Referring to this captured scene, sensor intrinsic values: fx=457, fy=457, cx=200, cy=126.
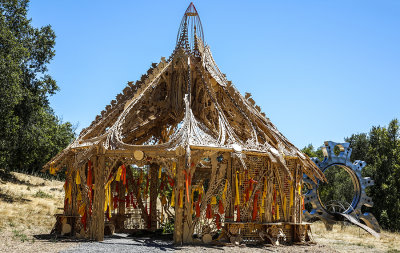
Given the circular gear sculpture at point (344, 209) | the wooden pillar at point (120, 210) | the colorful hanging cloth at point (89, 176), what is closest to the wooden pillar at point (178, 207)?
the colorful hanging cloth at point (89, 176)

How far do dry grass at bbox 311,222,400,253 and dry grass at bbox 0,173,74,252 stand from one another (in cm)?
864

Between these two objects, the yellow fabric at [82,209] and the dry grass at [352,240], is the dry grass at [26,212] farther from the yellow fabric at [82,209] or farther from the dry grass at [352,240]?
A: the dry grass at [352,240]

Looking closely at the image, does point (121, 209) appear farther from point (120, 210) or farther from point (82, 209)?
point (82, 209)

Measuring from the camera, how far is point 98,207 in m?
12.4

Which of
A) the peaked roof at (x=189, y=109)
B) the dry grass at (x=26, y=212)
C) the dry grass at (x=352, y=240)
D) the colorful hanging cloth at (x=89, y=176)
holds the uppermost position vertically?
the peaked roof at (x=189, y=109)

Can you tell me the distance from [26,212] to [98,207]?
8418 mm

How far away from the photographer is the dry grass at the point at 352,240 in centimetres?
1424

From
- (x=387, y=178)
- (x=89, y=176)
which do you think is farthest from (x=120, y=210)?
(x=387, y=178)

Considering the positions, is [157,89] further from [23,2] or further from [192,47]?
[23,2]

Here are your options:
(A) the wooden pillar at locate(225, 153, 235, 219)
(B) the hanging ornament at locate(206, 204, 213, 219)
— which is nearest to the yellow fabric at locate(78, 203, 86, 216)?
(B) the hanging ornament at locate(206, 204, 213, 219)

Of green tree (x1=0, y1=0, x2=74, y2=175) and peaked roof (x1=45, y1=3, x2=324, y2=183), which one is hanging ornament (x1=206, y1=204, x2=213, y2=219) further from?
green tree (x1=0, y1=0, x2=74, y2=175)

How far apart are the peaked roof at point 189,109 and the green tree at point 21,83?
746 centimetres

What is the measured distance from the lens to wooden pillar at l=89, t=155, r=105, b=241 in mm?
12367

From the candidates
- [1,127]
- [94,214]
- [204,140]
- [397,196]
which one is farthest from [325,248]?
[1,127]
